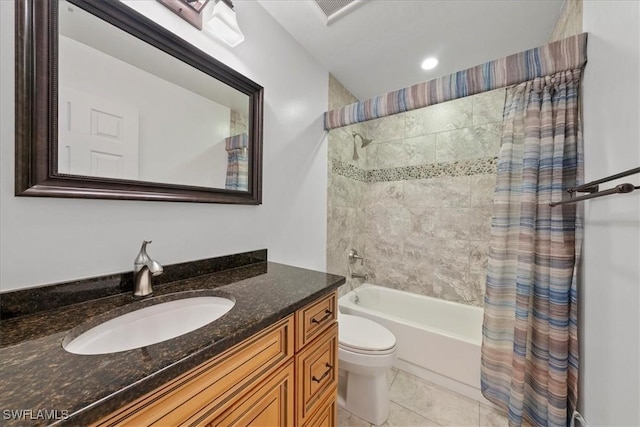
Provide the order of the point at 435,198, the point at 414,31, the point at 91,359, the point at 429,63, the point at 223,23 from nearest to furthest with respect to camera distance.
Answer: the point at 91,359, the point at 223,23, the point at 414,31, the point at 429,63, the point at 435,198

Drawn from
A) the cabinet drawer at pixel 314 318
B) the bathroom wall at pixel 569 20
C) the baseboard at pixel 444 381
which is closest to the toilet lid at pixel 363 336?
the cabinet drawer at pixel 314 318

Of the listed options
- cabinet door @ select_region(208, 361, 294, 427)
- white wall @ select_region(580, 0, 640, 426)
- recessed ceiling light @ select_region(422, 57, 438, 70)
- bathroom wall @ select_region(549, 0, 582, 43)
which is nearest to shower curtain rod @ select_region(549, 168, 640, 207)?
white wall @ select_region(580, 0, 640, 426)

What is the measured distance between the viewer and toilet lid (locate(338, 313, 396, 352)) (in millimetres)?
1351

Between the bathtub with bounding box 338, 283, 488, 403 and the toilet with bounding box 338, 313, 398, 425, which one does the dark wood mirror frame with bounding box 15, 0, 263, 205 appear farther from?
the bathtub with bounding box 338, 283, 488, 403

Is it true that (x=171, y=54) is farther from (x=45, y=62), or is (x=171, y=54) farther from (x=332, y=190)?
(x=332, y=190)

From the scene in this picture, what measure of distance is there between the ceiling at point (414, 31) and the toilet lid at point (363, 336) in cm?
198

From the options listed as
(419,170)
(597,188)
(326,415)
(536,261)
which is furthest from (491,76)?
(326,415)

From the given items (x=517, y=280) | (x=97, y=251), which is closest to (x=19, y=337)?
(x=97, y=251)

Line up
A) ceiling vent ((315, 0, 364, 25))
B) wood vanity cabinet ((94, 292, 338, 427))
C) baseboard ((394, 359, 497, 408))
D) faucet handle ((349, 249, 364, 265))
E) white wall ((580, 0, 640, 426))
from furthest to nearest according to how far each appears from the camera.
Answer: faucet handle ((349, 249, 364, 265)) → baseboard ((394, 359, 497, 408)) → ceiling vent ((315, 0, 364, 25)) → white wall ((580, 0, 640, 426)) → wood vanity cabinet ((94, 292, 338, 427))

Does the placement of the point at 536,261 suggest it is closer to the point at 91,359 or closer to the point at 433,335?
the point at 433,335

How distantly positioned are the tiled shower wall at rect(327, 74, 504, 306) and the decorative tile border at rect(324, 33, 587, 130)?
66cm

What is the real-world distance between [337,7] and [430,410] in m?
2.55

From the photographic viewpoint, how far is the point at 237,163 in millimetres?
1295

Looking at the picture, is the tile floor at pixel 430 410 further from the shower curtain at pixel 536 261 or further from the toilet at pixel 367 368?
the shower curtain at pixel 536 261
